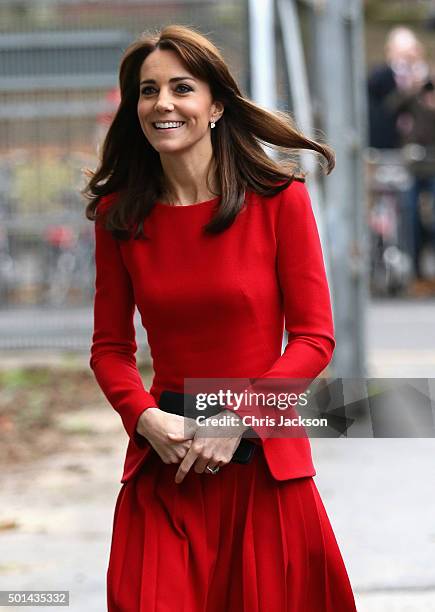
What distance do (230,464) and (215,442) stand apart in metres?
0.17

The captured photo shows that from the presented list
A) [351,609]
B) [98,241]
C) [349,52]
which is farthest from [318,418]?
[349,52]

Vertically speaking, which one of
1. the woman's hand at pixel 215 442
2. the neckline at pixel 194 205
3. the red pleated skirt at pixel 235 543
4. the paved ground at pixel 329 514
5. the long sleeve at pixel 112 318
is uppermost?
the neckline at pixel 194 205

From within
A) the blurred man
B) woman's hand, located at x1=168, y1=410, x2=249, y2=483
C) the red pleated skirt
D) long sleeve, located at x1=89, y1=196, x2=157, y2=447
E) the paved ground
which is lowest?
the paved ground

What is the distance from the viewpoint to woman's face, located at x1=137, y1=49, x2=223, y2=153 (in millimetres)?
3305

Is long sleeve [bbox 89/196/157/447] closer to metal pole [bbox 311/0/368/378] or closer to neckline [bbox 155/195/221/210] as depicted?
neckline [bbox 155/195/221/210]

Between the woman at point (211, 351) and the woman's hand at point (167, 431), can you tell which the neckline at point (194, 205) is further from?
the woman's hand at point (167, 431)

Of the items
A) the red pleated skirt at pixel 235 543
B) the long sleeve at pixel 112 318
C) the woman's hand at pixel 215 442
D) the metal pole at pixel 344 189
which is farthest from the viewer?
the metal pole at pixel 344 189

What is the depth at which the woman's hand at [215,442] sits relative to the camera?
3180 mm

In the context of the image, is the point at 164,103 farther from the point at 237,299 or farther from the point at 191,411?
the point at 191,411

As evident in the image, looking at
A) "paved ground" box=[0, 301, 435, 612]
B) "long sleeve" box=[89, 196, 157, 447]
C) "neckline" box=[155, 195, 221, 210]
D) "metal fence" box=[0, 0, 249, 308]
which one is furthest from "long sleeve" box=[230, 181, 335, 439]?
"metal fence" box=[0, 0, 249, 308]

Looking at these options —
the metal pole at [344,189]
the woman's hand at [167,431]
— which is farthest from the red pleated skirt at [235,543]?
the metal pole at [344,189]

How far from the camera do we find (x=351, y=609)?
11.1 feet

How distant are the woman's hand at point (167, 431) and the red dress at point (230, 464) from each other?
0.16 feet

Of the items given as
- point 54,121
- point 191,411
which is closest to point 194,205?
→ point 191,411
